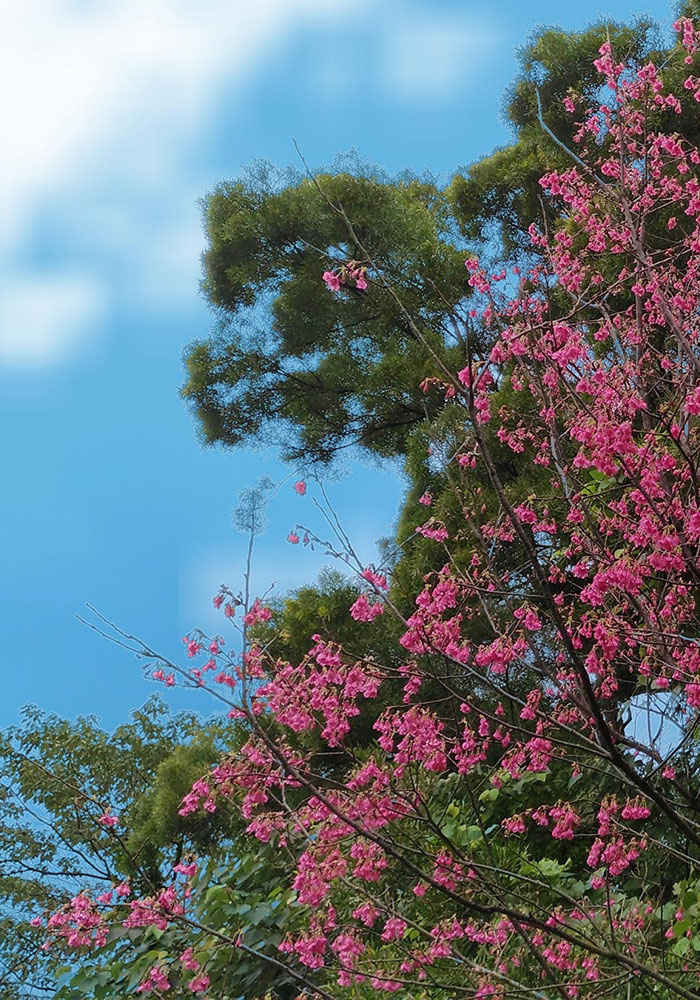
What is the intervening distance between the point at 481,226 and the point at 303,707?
8.71 metres

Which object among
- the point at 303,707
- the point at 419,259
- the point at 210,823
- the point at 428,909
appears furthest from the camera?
the point at 419,259

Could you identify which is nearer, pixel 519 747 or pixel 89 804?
pixel 519 747

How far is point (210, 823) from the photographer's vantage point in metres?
9.54

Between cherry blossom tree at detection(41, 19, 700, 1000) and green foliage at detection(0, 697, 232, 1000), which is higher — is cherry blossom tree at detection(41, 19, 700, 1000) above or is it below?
below

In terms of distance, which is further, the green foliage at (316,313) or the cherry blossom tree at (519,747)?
the green foliage at (316,313)

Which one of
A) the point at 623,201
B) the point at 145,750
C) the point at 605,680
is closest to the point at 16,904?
the point at 145,750

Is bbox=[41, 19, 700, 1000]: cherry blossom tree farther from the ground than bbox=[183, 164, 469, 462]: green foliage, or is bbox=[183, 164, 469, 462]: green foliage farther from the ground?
bbox=[183, 164, 469, 462]: green foliage

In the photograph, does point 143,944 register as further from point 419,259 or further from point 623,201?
point 419,259

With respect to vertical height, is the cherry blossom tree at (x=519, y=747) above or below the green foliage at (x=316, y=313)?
below

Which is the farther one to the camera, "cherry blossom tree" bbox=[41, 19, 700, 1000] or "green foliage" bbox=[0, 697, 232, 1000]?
"green foliage" bbox=[0, 697, 232, 1000]

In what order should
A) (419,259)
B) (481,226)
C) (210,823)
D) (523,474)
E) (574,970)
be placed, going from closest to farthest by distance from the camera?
(574,970) < (523,474) < (210,823) < (419,259) < (481,226)

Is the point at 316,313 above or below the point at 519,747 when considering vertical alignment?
above

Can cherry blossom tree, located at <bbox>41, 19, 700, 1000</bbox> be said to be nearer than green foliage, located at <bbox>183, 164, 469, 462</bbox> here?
Yes

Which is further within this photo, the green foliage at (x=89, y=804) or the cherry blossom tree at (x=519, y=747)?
the green foliage at (x=89, y=804)
